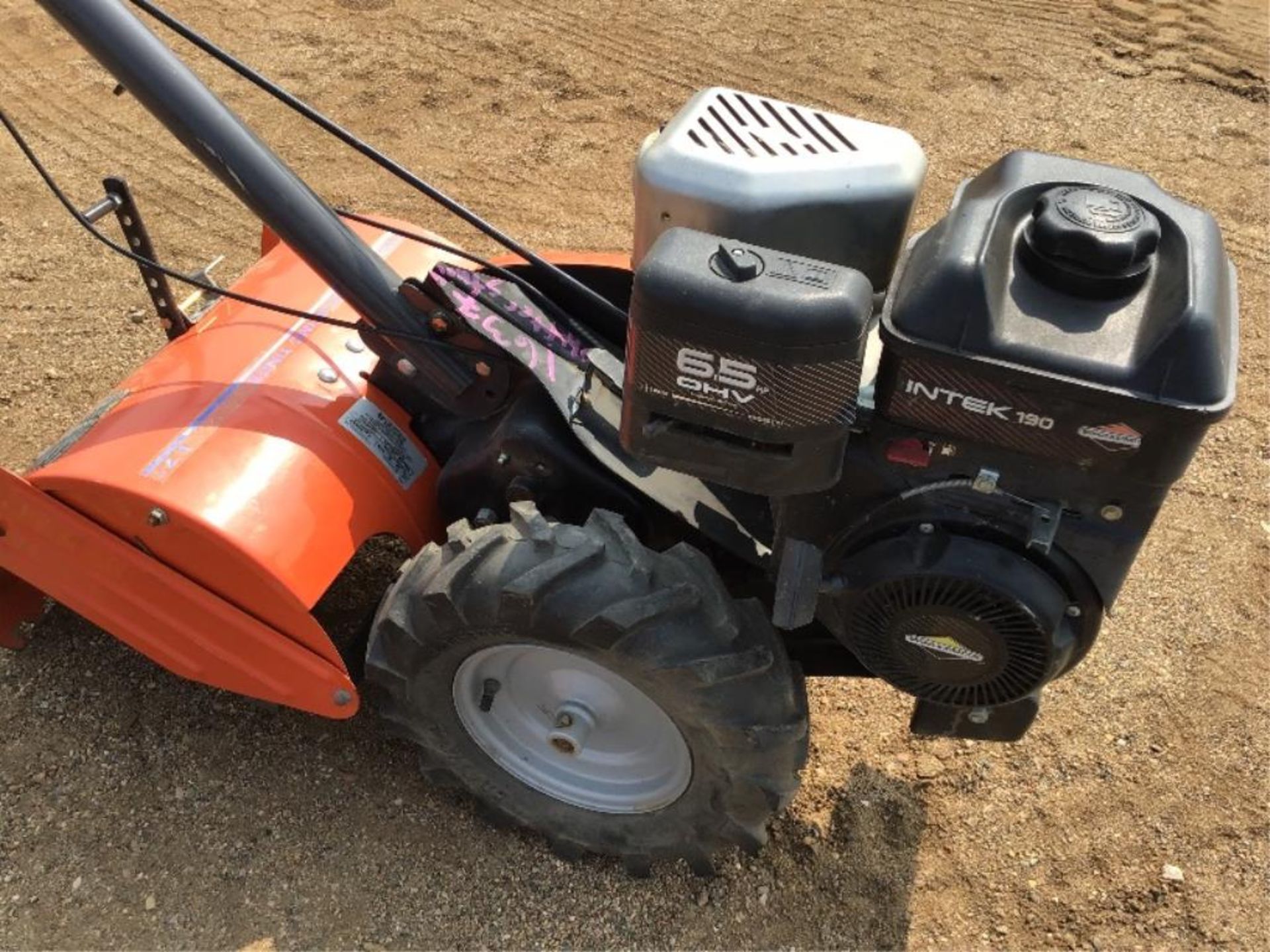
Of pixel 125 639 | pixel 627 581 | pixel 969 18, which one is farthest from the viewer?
pixel 969 18

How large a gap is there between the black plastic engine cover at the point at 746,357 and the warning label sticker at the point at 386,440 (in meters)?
0.81

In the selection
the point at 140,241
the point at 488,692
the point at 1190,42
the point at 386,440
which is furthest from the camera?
the point at 1190,42

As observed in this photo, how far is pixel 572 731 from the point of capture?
2.33 m

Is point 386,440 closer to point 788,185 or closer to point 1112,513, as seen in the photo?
point 788,185

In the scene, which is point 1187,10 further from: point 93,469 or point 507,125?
point 93,469

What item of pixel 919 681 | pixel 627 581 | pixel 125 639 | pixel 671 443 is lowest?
pixel 125 639

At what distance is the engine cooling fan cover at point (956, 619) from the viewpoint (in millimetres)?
1827

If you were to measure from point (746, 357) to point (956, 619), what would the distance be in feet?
1.91

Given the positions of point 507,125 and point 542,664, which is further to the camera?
point 507,125

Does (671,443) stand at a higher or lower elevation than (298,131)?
higher

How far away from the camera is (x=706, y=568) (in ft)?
6.72

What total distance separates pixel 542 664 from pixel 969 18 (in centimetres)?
504

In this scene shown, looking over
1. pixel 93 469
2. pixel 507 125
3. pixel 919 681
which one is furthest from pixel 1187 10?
pixel 93 469

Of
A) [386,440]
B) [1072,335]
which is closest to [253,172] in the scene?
[386,440]
